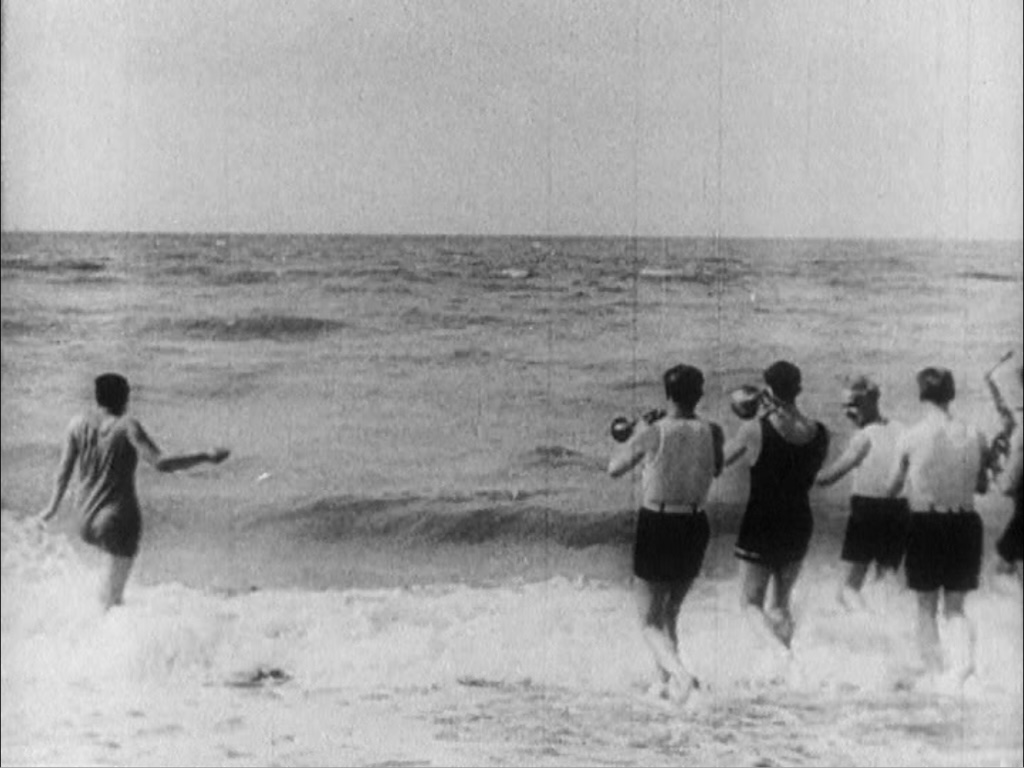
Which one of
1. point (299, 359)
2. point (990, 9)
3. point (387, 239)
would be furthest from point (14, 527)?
point (990, 9)

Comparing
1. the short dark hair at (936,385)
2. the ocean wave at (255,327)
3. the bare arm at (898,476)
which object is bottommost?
the bare arm at (898,476)

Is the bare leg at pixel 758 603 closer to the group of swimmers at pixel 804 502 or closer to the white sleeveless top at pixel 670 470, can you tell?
the group of swimmers at pixel 804 502

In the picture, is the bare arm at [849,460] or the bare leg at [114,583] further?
the bare arm at [849,460]

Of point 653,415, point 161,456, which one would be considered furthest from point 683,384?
point 161,456

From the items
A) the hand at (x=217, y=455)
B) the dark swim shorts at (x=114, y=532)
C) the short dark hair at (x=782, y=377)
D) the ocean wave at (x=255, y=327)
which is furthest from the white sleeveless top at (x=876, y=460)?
the dark swim shorts at (x=114, y=532)

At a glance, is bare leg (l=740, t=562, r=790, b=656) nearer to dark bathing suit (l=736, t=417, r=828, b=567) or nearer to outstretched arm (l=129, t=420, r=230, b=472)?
dark bathing suit (l=736, t=417, r=828, b=567)

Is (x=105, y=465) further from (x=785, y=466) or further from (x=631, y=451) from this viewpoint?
(x=785, y=466)
